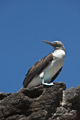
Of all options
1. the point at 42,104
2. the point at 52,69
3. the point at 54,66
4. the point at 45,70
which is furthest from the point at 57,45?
the point at 42,104

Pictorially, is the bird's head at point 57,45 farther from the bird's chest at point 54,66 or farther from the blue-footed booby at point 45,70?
the bird's chest at point 54,66

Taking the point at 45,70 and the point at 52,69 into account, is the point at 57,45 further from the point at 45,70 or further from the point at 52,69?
the point at 45,70

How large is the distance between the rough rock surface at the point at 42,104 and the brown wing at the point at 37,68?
1.03 meters

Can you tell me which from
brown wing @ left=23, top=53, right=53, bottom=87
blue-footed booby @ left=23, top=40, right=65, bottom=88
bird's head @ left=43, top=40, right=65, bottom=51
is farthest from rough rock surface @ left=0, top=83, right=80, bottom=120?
bird's head @ left=43, top=40, right=65, bottom=51

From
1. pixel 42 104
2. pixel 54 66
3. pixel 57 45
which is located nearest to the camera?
pixel 42 104

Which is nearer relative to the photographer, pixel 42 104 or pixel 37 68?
pixel 42 104

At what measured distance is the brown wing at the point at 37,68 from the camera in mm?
12694

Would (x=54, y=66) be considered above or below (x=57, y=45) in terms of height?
below

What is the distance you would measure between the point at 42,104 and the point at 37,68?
2.15 metres

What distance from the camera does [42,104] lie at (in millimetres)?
11141

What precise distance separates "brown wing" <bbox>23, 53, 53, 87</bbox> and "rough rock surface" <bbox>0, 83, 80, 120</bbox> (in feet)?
3.37

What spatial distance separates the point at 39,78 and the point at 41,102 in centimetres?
170

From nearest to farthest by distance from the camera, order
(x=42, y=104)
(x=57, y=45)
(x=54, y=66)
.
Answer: (x=42, y=104)
(x=54, y=66)
(x=57, y=45)

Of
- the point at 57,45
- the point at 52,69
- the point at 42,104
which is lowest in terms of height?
the point at 42,104
